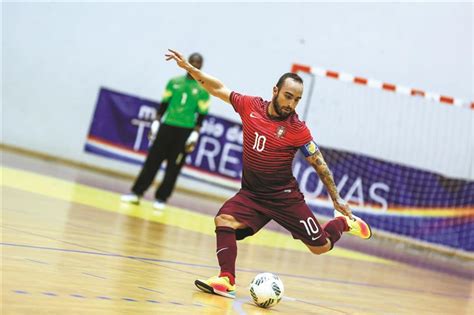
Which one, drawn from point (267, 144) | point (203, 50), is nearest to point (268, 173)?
point (267, 144)

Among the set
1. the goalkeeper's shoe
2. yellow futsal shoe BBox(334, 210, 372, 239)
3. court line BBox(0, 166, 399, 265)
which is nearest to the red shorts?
yellow futsal shoe BBox(334, 210, 372, 239)

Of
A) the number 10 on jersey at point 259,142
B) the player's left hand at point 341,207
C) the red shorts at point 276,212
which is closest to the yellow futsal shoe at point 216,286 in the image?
the red shorts at point 276,212

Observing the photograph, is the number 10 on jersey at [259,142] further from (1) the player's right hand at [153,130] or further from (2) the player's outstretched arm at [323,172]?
(1) the player's right hand at [153,130]

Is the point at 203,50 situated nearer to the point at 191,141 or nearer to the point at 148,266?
the point at 191,141

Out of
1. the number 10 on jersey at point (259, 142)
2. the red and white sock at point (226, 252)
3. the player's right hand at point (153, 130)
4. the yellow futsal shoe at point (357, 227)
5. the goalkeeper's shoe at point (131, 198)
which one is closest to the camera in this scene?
the red and white sock at point (226, 252)

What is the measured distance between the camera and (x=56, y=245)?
6707 millimetres

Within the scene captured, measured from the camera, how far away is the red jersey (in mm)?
6625

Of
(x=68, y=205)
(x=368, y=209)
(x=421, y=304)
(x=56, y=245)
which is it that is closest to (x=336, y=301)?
(x=421, y=304)

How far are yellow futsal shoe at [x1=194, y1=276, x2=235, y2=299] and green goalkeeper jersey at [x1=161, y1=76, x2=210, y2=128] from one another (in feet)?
22.0

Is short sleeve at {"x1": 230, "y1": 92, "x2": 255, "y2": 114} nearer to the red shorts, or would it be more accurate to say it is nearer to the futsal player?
the futsal player

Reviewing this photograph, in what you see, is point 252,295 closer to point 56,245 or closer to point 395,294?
point 56,245

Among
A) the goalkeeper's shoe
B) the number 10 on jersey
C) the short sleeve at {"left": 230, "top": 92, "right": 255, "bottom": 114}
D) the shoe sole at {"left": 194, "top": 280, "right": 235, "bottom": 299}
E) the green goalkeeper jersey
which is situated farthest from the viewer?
the goalkeeper's shoe

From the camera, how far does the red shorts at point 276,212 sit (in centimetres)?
670

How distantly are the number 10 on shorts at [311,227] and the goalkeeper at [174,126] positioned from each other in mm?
6037
